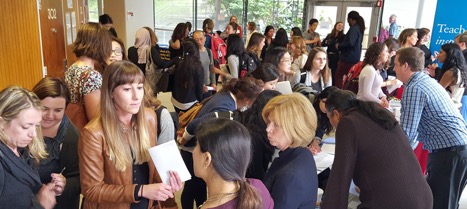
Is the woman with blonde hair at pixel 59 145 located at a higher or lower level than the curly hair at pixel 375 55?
lower

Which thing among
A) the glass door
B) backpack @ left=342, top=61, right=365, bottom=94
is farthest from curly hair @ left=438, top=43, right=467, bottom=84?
the glass door

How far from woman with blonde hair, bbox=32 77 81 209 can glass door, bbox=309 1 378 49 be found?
8.57 metres

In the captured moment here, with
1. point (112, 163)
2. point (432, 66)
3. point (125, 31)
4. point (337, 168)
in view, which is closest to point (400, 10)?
point (432, 66)

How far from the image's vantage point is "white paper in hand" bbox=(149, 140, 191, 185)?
151 cm

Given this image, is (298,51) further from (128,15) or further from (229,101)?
(128,15)

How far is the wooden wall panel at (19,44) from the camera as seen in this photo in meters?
3.21

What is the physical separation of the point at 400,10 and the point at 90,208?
906 cm

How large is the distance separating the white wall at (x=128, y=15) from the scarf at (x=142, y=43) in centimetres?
515

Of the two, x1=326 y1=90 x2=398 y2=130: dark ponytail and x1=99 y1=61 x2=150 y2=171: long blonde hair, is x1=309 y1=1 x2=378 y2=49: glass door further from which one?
x1=99 y1=61 x2=150 y2=171: long blonde hair

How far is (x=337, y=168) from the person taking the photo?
1738mm

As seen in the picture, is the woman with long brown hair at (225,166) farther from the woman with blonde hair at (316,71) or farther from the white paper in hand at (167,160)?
the woman with blonde hair at (316,71)

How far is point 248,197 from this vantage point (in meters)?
1.23

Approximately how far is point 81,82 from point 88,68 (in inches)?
4.3

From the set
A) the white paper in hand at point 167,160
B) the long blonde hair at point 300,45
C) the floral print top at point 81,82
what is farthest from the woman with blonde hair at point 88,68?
the long blonde hair at point 300,45
